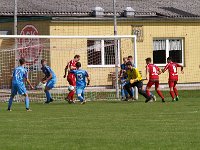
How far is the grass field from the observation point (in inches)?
611

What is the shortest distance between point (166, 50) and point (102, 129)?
2959cm

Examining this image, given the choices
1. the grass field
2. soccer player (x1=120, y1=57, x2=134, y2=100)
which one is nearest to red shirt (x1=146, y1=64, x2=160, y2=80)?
soccer player (x1=120, y1=57, x2=134, y2=100)

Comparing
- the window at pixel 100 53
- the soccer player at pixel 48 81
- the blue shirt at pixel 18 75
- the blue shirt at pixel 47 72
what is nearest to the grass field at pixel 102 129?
the blue shirt at pixel 18 75

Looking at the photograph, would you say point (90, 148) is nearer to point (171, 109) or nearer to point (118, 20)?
point (171, 109)

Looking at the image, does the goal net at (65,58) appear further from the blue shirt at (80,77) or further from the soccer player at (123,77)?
the blue shirt at (80,77)

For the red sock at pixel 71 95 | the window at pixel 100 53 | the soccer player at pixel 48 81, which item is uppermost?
the window at pixel 100 53

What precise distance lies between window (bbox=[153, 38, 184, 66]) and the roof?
1.51m

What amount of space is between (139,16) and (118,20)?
1958 millimetres

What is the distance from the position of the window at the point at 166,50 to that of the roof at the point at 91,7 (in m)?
1.51

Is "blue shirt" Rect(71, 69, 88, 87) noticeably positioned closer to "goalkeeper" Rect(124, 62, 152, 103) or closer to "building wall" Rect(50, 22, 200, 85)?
"goalkeeper" Rect(124, 62, 152, 103)

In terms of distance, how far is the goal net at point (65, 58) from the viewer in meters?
36.6

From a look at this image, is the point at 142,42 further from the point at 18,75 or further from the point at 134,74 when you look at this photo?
the point at 18,75

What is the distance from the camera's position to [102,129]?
18719mm

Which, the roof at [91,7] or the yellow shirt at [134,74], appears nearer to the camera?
the yellow shirt at [134,74]
